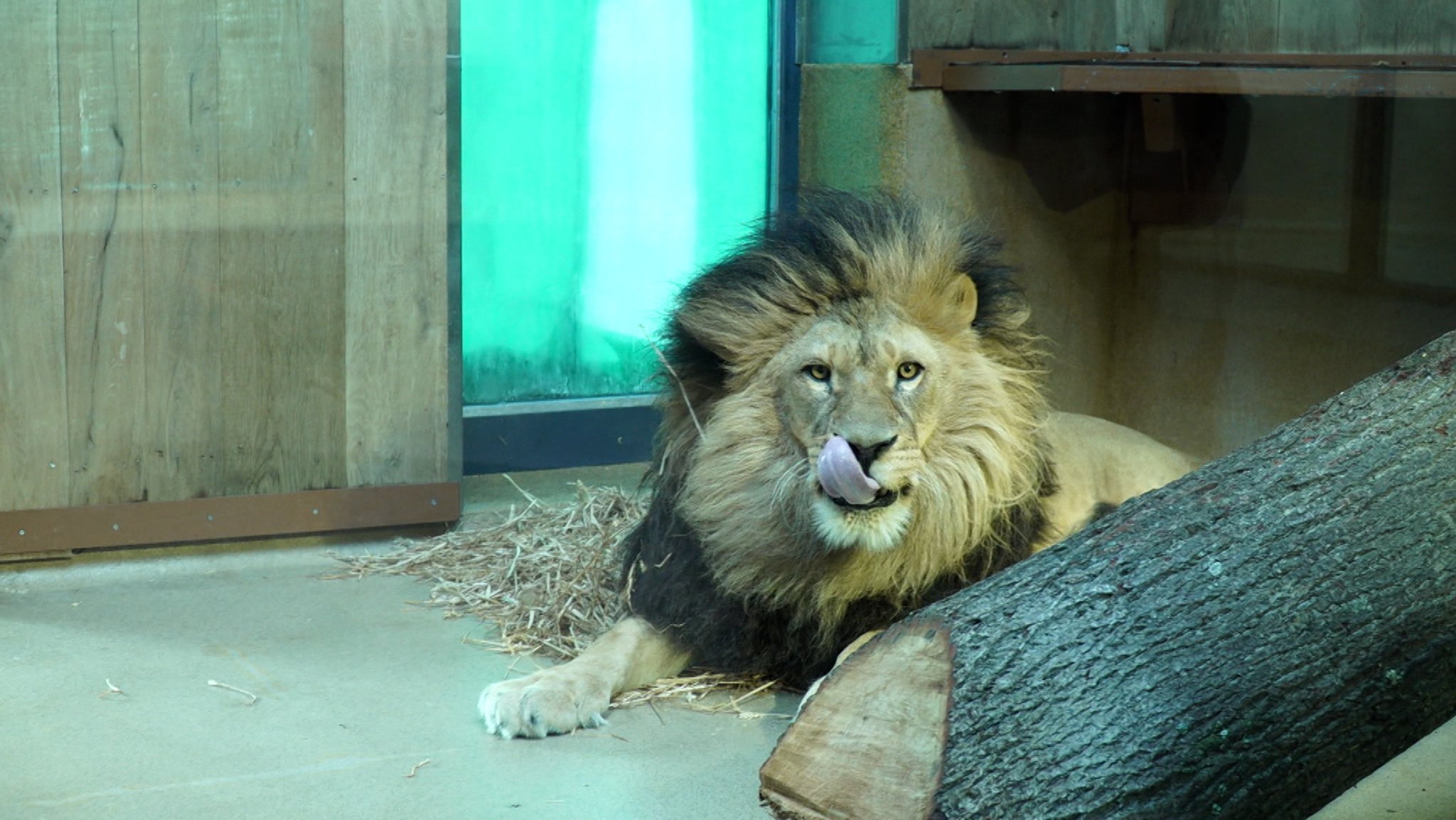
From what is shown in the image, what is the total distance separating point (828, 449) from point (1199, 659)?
1.07m

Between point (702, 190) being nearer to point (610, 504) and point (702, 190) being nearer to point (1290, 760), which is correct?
point (610, 504)

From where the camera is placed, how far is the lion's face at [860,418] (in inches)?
129

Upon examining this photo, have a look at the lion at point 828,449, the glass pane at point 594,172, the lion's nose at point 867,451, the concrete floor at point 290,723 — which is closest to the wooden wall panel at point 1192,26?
the glass pane at point 594,172

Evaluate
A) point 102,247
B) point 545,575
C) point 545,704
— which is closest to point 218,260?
point 102,247

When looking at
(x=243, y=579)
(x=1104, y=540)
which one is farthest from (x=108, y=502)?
(x=1104, y=540)

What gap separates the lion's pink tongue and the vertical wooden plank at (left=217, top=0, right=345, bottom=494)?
2.41 meters

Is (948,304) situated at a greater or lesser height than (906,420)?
greater

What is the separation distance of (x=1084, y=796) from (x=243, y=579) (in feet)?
10.8

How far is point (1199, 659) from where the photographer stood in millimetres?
2361

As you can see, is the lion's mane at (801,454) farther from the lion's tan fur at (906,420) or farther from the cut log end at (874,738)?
the cut log end at (874,738)

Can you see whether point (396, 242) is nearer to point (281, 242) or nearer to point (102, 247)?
point (281, 242)

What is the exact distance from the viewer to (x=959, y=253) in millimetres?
3637

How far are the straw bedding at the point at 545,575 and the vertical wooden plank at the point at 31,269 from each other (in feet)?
3.18

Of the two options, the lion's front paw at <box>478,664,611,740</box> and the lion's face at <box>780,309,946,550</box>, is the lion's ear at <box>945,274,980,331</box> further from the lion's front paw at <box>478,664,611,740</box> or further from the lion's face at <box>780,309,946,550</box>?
the lion's front paw at <box>478,664,611,740</box>
